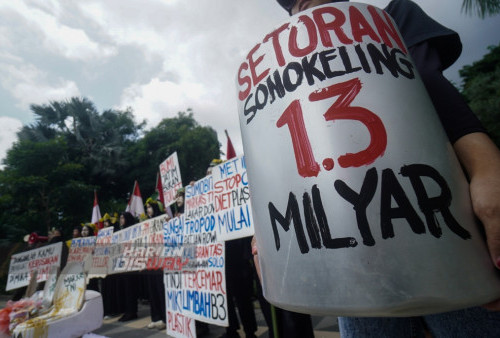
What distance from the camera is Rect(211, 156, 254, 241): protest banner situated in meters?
2.44

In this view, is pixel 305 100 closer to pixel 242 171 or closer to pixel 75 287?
pixel 242 171

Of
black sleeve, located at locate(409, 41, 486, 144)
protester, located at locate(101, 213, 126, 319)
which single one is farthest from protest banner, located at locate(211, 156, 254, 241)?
protester, located at locate(101, 213, 126, 319)

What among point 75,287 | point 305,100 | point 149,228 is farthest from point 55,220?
point 305,100

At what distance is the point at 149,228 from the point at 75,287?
1.45 m

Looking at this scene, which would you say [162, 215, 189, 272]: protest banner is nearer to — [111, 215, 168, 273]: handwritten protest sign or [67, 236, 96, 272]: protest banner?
[111, 215, 168, 273]: handwritten protest sign

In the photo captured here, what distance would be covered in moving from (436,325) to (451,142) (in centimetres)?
41

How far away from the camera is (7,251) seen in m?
11.9

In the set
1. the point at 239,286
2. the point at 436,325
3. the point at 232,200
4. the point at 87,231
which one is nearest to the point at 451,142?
the point at 436,325

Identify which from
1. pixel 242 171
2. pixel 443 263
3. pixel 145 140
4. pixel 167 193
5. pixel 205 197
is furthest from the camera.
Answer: pixel 145 140

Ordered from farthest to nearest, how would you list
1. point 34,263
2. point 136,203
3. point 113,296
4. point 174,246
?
point 136,203 → point 34,263 → point 113,296 → point 174,246

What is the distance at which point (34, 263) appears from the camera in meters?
6.29

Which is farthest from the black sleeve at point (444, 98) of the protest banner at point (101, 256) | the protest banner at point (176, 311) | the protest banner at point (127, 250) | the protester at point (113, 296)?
the protester at point (113, 296)

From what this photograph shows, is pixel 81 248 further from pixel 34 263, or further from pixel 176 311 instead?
pixel 176 311

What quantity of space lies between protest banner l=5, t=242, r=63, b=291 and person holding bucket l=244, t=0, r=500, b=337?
720 cm
